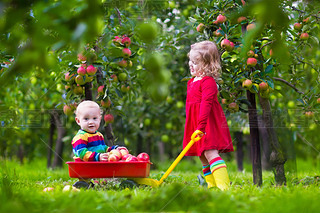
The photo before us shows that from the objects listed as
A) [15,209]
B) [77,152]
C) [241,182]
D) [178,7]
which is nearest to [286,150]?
[241,182]

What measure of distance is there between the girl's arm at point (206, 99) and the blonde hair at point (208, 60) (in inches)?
3.1

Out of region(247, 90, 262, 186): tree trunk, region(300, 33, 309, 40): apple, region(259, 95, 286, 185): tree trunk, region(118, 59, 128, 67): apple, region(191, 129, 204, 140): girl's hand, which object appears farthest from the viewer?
region(118, 59, 128, 67): apple

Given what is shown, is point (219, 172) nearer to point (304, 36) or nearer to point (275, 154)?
point (275, 154)

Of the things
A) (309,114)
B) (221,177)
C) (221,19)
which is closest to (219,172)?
(221,177)

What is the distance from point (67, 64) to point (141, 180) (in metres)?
1.16

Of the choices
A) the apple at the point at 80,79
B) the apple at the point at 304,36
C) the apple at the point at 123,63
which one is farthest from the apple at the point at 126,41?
the apple at the point at 304,36

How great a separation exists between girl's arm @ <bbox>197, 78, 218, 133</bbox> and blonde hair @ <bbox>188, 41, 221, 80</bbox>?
78 mm

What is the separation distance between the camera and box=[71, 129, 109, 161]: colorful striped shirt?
2379mm

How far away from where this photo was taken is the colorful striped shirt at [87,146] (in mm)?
2379

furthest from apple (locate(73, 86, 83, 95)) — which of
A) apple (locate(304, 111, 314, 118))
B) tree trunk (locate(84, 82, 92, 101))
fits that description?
apple (locate(304, 111, 314, 118))

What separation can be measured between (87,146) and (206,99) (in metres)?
0.89

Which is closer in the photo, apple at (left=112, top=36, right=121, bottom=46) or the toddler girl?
the toddler girl

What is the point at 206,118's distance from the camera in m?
2.42

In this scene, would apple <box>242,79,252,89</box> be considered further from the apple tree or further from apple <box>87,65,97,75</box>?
apple <box>87,65,97,75</box>
